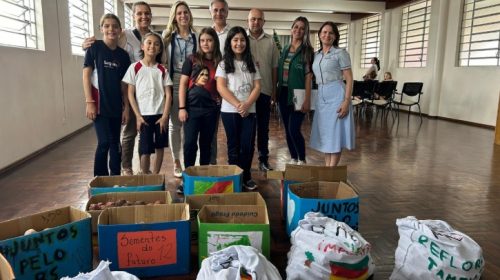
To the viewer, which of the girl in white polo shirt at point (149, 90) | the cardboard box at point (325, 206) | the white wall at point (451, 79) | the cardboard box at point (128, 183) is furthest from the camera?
the white wall at point (451, 79)

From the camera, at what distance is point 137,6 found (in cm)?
313

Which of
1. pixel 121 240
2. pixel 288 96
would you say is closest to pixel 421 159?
pixel 288 96

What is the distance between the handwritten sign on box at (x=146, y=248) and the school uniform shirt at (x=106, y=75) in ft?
4.48

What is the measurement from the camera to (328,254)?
66.3 inches

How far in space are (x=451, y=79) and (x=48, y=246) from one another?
889 cm

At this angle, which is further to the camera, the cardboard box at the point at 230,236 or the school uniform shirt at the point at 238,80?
the school uniform shirt at the point at 238,80

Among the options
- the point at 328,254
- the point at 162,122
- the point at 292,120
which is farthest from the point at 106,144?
the point at 328,254

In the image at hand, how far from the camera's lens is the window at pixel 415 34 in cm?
939

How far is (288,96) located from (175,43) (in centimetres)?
113

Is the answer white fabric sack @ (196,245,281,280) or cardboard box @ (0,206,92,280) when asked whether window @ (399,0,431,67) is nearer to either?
white fabric sack @ (196,245,281,280)

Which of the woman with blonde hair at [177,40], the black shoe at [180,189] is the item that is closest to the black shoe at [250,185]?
the black shoe at [180,189]

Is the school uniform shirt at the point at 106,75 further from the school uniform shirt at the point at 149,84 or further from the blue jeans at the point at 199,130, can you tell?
the blue jeans at the point at 199,130

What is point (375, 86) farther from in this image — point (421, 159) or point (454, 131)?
point (421, 159)

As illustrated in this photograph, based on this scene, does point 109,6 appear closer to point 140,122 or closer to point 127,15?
point 127,15
